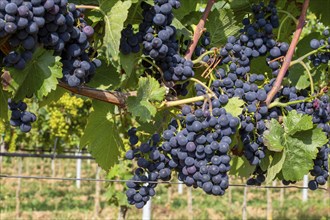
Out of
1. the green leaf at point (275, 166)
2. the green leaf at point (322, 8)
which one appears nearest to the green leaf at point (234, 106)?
the green leaf at point (275, 166)

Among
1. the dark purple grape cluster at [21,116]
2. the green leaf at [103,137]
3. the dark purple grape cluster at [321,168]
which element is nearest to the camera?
the dark purple grape cluster at [21,116]

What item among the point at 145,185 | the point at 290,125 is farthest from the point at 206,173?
the point at 290,125

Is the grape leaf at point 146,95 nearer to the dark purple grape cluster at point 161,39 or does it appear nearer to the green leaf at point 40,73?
the dark purple grape cluster at point 161,39

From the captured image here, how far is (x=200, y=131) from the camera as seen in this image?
1.89m

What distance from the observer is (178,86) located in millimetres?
2057

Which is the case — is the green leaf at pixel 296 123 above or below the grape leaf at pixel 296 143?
above

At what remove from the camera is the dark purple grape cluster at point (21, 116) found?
1.67 m

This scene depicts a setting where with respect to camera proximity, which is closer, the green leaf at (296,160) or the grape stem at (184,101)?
the grape stem at (184,101)

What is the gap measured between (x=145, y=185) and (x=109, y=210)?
1294cm

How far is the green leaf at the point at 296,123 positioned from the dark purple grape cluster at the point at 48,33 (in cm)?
80

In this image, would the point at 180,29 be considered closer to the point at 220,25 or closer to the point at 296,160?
the point at 220,25

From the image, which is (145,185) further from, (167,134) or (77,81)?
(77,81)

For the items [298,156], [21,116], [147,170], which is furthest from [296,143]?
[21,116]

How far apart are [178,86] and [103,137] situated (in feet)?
1.25
